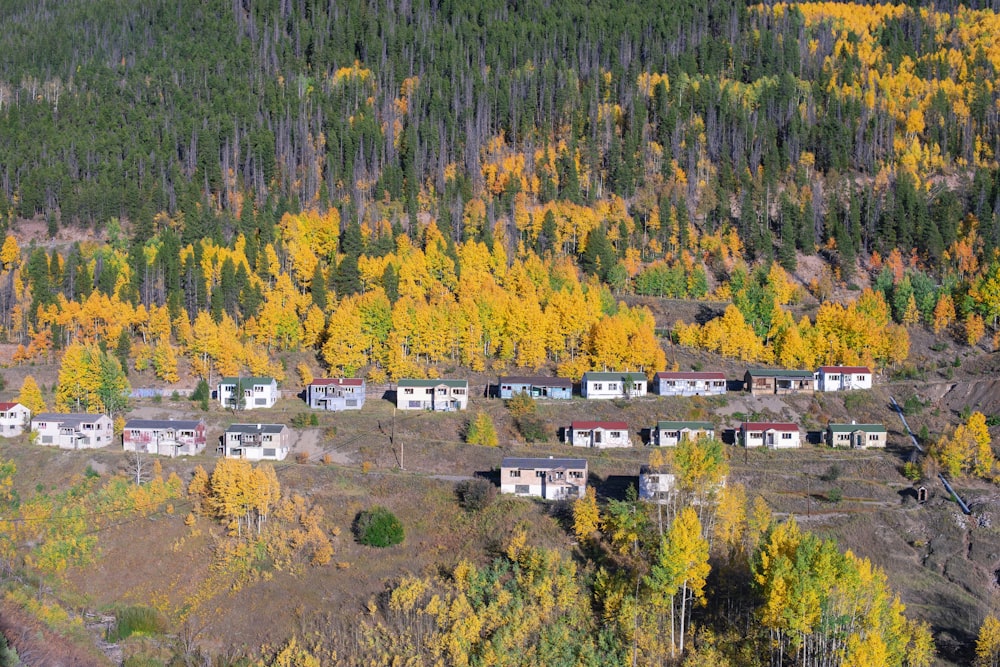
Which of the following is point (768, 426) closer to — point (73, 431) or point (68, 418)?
point (73, 431)

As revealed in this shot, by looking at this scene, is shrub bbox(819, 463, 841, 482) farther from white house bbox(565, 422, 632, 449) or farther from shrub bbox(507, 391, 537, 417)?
shrub bbox(507, 391, 537, 417)

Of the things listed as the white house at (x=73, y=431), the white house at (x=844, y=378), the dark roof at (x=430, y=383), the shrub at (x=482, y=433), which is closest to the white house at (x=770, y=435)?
the white house at (x=844, y=378)

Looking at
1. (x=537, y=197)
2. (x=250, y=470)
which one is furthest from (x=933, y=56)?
(x=250, y=470)

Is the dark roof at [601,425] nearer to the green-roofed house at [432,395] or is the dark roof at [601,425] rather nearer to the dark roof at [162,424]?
the green-roofed house at [432,395]

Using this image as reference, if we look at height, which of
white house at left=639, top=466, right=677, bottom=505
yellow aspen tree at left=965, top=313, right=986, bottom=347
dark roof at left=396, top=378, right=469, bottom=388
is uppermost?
yellow aspen tree at left=965, top=313, right=986, bottom=347

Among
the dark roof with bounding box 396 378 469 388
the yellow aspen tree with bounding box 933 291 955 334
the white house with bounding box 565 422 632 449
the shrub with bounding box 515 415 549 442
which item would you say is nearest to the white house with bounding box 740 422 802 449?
the white house with bounding box 565 422 632 449

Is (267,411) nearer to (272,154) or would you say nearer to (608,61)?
(272,154)
